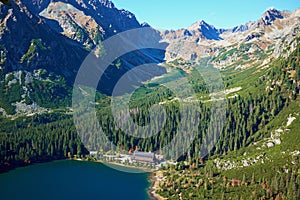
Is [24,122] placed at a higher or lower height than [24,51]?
lower

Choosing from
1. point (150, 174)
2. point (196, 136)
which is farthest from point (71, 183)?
point (196, 136)

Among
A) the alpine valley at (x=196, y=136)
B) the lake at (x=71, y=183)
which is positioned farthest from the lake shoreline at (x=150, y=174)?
the lake at (x=71, y=183)

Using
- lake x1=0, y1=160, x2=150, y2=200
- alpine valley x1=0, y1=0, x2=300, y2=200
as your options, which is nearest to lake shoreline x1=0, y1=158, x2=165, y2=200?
alpine valley x1=0, y1=0, x2=300, y2=200

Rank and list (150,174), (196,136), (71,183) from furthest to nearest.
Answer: (196,136) < (150,174) < (71,183)

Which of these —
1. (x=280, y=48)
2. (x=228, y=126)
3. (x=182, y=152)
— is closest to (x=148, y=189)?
(x=182, y=152)

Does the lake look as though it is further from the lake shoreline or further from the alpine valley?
the alpine valley

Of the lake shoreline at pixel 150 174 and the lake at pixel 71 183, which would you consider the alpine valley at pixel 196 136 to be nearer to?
the lake shoreline at pixel 150 174

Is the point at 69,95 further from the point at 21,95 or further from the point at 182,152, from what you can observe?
the point at 182,152

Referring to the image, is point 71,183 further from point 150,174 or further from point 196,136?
point 196,136
